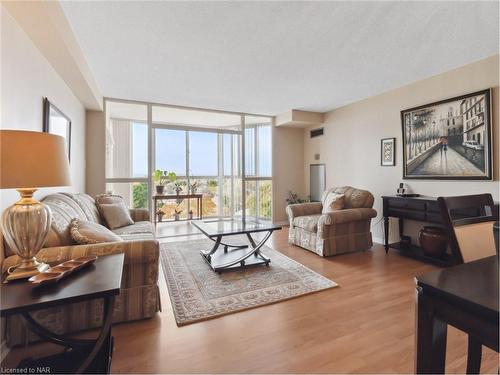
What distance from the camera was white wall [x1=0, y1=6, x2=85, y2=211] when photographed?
172 cm

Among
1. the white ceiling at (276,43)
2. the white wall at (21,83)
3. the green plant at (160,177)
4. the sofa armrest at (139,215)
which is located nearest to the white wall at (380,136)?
the white ceiling at (276,43)

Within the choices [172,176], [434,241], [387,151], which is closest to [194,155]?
[172,176]

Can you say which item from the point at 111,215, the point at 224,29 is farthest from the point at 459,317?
the point at 111,215

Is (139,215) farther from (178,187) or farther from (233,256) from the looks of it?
(233,256)

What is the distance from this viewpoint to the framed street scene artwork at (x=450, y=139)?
9.63ft

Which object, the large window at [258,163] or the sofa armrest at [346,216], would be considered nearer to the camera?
the sofa armrest at [346,216]

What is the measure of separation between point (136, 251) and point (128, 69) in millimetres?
2506

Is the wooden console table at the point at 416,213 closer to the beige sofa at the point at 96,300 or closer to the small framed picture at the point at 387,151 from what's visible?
the small framed picture at the point at 387,151

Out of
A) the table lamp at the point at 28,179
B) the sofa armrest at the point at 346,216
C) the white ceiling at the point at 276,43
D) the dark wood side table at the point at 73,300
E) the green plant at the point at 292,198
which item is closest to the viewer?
the dark wood side table at the point at 73,300

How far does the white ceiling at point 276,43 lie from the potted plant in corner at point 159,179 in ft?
5.14

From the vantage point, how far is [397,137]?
3957 mm

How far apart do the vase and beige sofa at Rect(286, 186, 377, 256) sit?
0.68 meters

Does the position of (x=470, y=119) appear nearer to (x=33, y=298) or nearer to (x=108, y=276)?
(x=108, y=276)

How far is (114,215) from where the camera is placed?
3.32 meters
